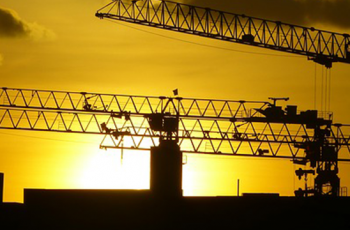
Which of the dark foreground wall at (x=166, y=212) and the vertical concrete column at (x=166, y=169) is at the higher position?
the vertical concrete column at (x=166, y=169)

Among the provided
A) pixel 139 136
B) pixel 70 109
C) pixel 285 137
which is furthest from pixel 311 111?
pixel 70 109

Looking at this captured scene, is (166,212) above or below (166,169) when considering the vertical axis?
below

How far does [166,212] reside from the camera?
348 feet

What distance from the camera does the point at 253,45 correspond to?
123688 mm

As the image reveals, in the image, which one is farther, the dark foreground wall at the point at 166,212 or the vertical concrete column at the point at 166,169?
the vertical concrete column at the point at 166,169

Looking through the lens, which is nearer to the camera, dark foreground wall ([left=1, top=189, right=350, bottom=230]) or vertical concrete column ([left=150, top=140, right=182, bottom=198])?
dark foreground wall ([left=1, top=189, right=350, bottom=230])

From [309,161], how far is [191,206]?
2949 centimetres

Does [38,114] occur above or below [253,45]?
below

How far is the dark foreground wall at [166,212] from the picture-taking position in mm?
101562

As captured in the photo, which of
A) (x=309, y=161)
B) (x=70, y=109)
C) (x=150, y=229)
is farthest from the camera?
(x=309, y=161)

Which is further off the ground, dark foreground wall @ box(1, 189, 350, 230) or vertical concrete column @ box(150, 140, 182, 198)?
vertical concrete column @ box(150, 140, 182, 198)

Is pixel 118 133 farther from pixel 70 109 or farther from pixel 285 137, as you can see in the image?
pixel 285 137

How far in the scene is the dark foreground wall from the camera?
101562 millimetres

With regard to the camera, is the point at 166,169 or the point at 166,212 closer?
the point at 166,212
